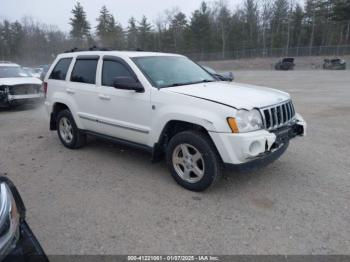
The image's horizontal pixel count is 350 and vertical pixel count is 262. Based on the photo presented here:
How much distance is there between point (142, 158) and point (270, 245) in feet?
9.52

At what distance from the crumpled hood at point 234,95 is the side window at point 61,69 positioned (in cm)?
267

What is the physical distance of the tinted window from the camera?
5.15 metres

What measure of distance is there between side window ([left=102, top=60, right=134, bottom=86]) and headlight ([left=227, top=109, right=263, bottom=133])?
1928mm

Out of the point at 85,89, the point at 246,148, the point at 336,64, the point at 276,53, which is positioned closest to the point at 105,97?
the point at 85,89

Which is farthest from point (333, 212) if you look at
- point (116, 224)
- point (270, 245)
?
point (116, 224)

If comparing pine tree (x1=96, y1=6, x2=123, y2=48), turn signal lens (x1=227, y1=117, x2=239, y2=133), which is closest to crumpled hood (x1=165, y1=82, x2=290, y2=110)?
turn signal lens (x1=227, y1=117, x2=239, y2=133)

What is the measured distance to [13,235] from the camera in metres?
1.96

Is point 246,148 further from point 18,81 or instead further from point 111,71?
point 18,81

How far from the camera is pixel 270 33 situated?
69.1 meters

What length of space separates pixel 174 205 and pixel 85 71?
301cm

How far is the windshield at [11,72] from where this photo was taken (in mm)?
11383

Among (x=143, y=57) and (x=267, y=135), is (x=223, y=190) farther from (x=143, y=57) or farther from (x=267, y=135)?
(x=143, y=57)

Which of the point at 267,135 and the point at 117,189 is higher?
the point at 267,135

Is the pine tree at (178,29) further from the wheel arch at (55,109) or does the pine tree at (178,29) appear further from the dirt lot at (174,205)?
the dirt lot at (174,205)
